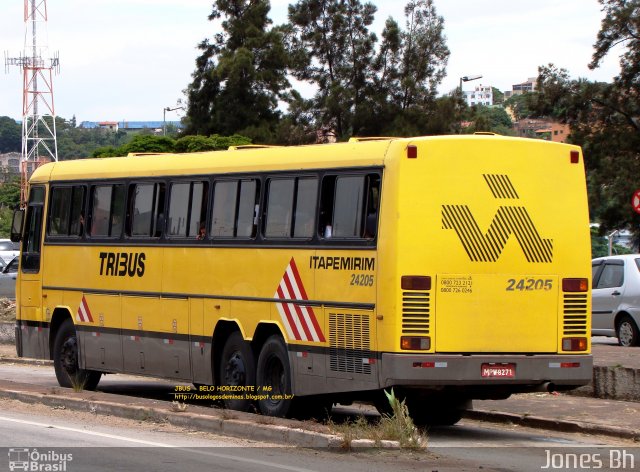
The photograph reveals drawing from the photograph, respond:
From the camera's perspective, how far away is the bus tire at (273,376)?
15.6 metres

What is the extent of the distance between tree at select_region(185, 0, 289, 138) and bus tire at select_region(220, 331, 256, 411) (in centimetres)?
4316

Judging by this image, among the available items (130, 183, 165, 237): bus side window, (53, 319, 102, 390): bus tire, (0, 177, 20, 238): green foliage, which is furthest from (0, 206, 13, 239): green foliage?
(130, 183, 165, 237): bus side window

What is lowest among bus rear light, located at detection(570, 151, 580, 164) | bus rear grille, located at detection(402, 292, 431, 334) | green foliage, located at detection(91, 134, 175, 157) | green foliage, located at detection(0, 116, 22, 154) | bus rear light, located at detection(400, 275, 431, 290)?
bus rear grille, located at detection(402, 292, 431, 334)

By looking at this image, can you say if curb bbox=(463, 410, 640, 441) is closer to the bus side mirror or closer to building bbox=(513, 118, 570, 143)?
the bus side mirror

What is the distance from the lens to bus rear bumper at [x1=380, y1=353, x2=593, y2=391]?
13.8 metres

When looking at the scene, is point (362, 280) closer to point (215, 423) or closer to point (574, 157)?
point (215, 423)

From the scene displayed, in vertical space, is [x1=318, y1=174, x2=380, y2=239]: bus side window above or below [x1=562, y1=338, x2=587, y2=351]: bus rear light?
above

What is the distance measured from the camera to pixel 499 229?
566 inches

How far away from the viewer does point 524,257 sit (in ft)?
47.4

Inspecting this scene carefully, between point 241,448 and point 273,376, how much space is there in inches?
117

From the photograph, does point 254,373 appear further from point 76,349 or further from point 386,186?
point 76,349

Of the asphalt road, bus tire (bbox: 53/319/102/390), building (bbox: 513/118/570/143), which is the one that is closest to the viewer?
the asphalt road

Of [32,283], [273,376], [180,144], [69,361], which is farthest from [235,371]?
[180,144]

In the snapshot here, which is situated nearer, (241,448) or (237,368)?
(241,448)
